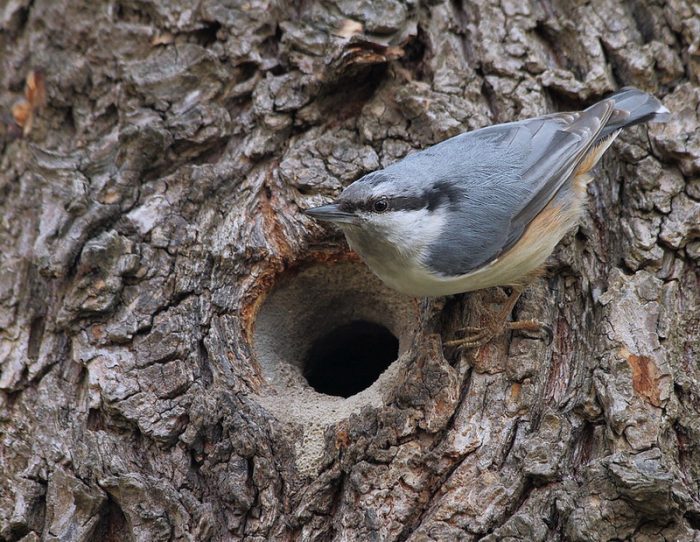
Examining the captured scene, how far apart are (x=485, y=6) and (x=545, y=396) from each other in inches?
67.4

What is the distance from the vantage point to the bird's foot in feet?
8.99

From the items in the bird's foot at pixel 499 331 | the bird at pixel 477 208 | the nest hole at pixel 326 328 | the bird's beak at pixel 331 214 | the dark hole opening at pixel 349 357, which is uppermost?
the bird's beak at pixel 331 214

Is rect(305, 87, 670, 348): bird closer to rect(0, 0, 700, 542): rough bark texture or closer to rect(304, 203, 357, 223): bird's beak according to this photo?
rect(304, 203, 357, 223): bird's beak

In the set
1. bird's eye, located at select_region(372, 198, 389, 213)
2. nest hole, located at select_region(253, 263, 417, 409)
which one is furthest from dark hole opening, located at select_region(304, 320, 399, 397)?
bird's eye, located at select_region(372, 198, 389, 213)

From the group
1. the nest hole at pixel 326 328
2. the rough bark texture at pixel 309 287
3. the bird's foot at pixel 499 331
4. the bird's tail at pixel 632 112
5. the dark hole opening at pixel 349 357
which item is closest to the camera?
the rough bark texture at pixel 309 287

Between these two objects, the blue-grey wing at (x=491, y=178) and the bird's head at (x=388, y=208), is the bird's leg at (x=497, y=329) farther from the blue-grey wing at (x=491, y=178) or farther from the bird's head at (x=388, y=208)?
the bird's head at (x=388, y=208)

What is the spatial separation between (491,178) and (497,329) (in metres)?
0.55

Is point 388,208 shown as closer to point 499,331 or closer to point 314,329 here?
point 499,331

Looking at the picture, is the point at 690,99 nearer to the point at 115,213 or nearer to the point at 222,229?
the point at 222,229

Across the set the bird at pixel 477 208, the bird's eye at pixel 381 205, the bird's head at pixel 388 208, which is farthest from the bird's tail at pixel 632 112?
the bird's eye at pixel 381 205

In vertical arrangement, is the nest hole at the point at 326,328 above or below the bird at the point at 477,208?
below

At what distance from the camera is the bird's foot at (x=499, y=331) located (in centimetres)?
274

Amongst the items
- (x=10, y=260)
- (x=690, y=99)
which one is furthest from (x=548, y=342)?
(x=10, y=260)

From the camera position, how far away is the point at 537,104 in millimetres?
3191
